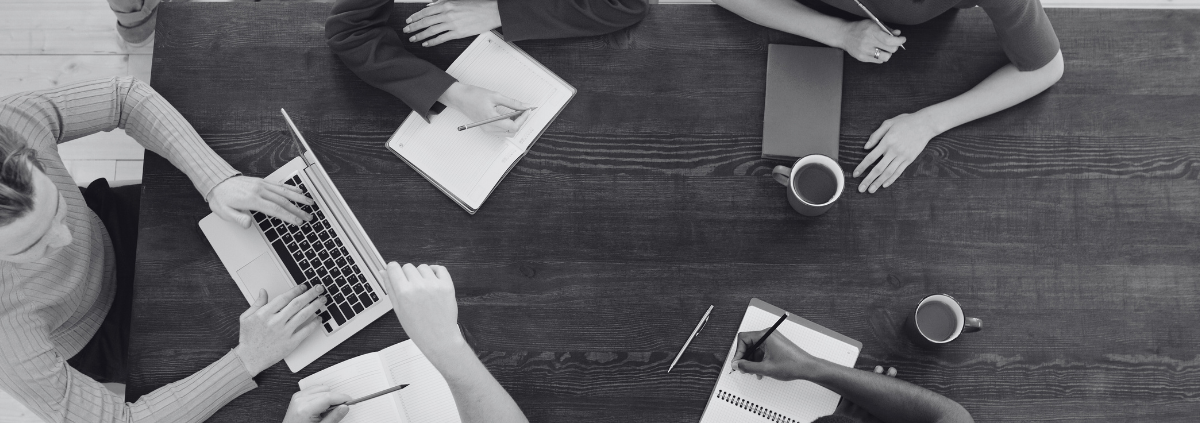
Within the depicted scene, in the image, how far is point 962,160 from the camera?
4.18 ft

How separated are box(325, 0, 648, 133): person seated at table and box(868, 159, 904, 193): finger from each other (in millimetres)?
528

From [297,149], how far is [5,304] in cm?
53

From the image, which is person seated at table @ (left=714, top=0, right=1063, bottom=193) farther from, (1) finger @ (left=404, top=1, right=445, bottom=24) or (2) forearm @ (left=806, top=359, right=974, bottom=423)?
(1) finger @ (left=404, top=1, right=445, bottom=24)

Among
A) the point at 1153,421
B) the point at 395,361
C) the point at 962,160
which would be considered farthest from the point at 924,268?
the point at 395,361

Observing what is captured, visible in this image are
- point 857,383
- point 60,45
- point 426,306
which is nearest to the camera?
point 426,306

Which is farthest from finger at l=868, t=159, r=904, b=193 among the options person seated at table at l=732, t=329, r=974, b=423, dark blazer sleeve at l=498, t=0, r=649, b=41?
dark blazer sleeve at l=498, t=0, r=649, b=41

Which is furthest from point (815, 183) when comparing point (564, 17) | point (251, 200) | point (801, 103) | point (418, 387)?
point (251, 200)

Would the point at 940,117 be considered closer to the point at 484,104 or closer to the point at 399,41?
the point at 484,104

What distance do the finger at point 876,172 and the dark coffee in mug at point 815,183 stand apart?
92 mm

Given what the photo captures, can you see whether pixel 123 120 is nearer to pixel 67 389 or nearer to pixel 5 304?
pixel 5 304

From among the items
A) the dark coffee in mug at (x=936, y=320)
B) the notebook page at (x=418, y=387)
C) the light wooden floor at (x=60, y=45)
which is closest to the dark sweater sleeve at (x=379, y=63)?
the notebook page at (x=418, y=387)

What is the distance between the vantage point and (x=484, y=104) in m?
1.25

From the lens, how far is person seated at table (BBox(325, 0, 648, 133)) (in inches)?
49.3

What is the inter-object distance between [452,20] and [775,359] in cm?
85
